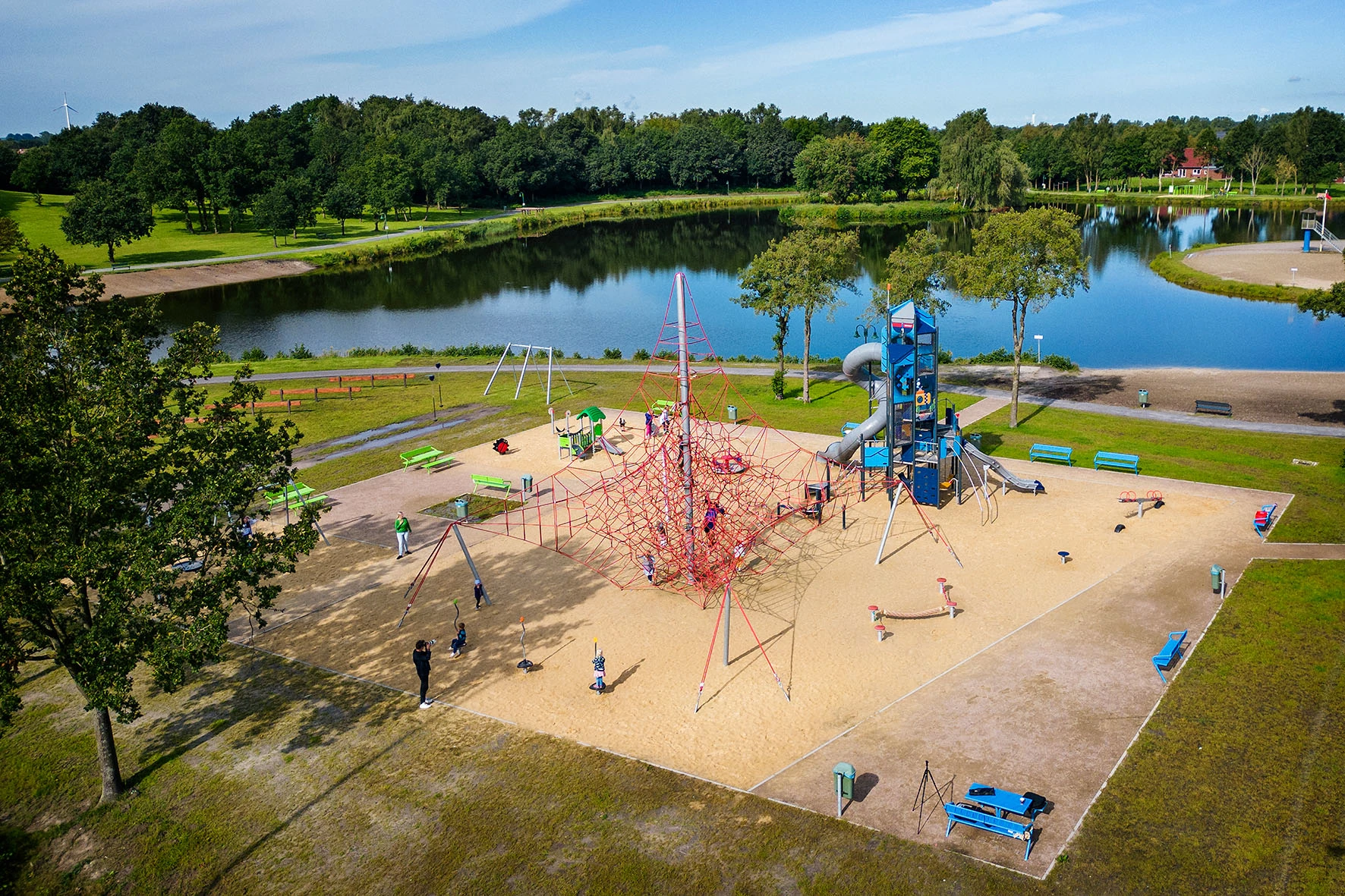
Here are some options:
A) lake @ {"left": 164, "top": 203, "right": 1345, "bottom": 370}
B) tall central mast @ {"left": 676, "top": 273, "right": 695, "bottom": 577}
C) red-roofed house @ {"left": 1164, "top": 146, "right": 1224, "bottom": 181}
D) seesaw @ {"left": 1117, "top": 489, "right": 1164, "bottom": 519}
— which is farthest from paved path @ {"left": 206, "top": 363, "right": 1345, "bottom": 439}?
red-roofed house @ {"left": 1164, "top": 146, "right": 1224, "bottom": 181}

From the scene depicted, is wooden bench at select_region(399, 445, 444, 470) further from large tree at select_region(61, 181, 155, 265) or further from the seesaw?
large tree at select_region(61, 181, 155, 265)

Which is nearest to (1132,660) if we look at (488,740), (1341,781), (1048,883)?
(1341,781)

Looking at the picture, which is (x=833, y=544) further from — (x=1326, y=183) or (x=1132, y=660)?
(x=1326, y=183)

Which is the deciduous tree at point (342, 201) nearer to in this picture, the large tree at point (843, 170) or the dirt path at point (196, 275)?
the dirt path at point (196, 275)

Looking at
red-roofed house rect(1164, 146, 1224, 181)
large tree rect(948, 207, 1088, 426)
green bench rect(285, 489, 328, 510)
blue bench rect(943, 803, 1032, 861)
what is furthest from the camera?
red-roofed house rect(1164, 146, 1224, 181)

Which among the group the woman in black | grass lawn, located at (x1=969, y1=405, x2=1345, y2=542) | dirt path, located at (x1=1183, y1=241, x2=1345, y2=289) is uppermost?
dirt path, located at (x1=1183, y1=241, x2=1345, y2=289)

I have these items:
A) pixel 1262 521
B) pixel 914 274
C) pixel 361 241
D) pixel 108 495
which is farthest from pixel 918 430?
pixel 361 241
